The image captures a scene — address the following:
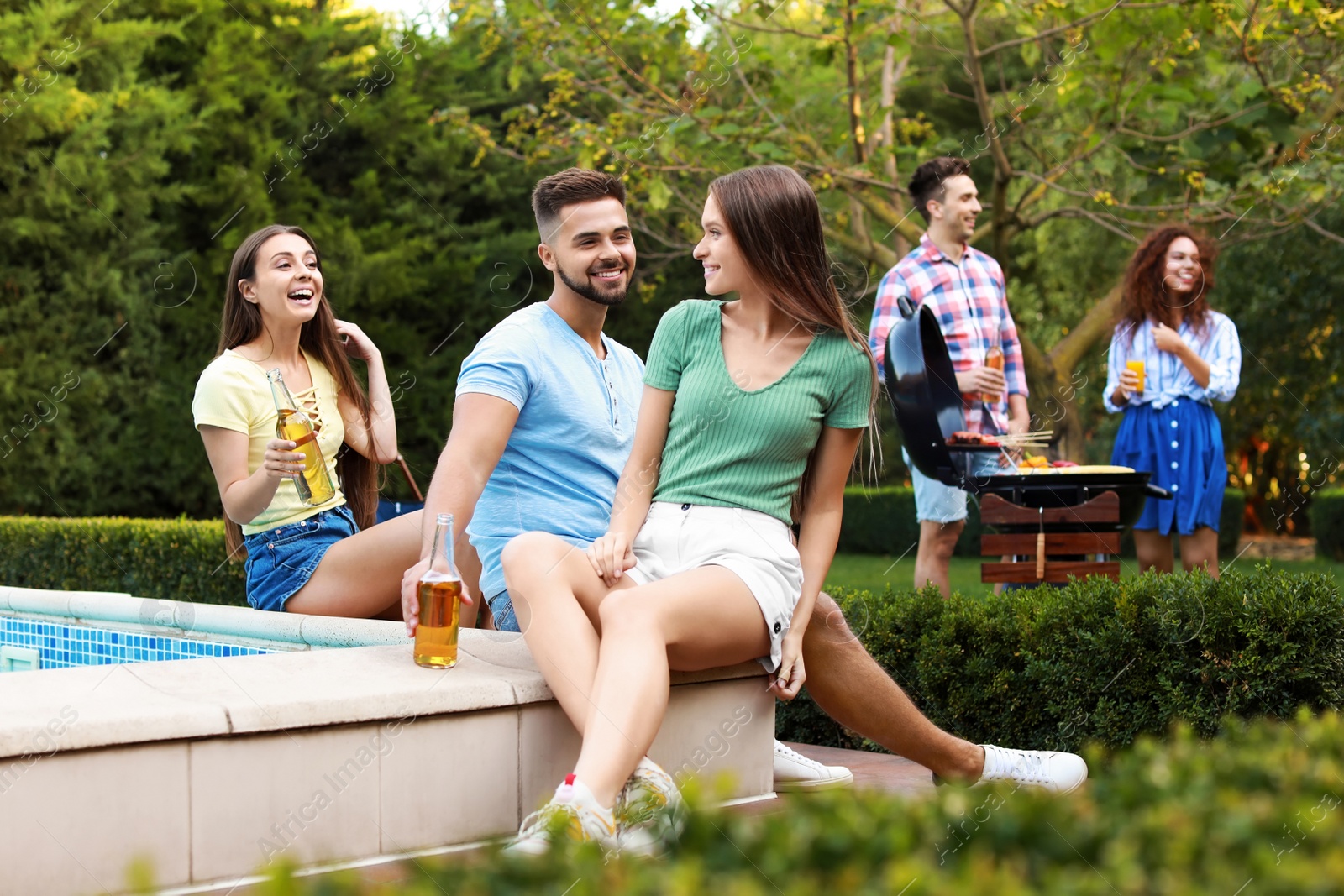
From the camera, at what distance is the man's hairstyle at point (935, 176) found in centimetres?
631

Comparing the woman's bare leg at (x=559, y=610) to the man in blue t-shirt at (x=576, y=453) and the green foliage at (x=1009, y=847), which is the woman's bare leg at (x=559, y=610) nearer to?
the man in blue t-shirt at (x=576, y=453)

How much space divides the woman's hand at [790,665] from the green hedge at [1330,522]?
1321 cm

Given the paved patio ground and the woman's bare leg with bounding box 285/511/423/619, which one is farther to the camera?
the woman's bare leg with bounding box 285/511/423/619

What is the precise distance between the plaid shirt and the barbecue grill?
2.33ft

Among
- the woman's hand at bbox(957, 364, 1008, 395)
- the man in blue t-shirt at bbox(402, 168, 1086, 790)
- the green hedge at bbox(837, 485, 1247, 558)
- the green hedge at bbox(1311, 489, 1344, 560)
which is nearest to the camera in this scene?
the man in blue t-shirt at bbox(402, 168, 1086, 790)

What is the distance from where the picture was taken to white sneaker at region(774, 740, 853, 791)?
12.3 ft

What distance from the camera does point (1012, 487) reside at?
5395mm

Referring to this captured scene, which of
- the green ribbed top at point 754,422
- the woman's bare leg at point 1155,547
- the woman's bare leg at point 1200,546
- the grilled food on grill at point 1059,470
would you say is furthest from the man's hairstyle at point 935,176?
the green ribbed top at point 754,422

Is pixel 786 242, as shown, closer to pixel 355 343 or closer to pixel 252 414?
pixel 252 414

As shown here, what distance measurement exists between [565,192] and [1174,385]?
3606 mm

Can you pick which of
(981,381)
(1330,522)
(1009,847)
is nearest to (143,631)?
(981,381)

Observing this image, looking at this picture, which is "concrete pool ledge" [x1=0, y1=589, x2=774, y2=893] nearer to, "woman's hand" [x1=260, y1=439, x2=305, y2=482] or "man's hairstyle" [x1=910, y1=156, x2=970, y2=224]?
"woman's hand" [x1=260, y1=439, x2=305, y2=482]

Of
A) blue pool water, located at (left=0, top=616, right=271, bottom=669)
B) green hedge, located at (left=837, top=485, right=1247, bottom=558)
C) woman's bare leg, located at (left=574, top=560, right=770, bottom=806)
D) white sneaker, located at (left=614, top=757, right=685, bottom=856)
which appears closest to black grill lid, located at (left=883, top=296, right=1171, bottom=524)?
woman's bare leg, located at (left=574, top=560, right=770, bottom=806)

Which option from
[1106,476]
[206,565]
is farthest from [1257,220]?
[206,565]
